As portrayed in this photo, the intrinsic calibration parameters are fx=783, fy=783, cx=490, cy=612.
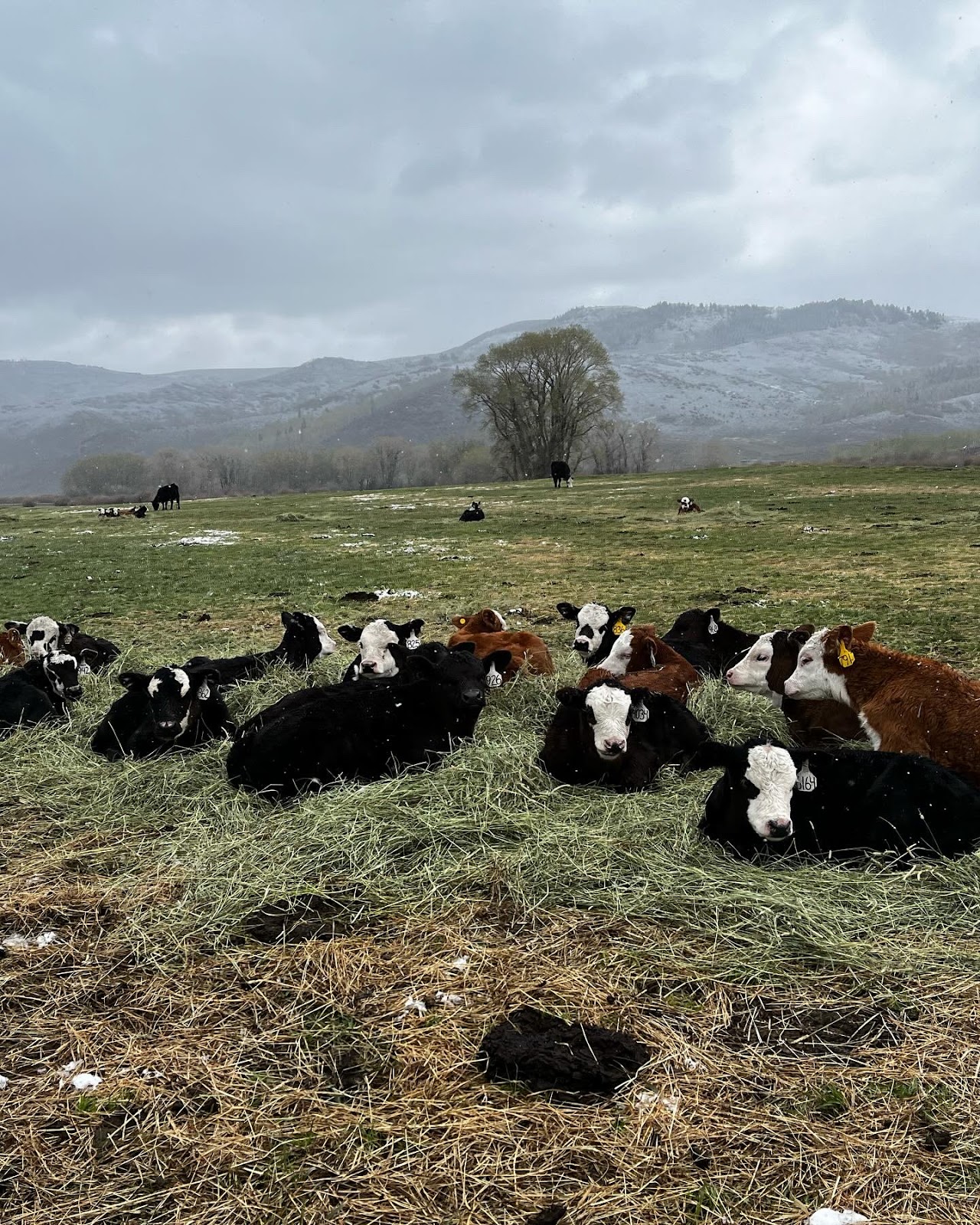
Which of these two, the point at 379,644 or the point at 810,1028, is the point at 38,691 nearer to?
the point at 379,644

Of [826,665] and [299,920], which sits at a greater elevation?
[826,665]

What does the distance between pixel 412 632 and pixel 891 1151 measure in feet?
21.0

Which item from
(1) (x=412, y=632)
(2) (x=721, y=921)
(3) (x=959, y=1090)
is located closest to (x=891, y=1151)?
(3) (x=959, y=1090)

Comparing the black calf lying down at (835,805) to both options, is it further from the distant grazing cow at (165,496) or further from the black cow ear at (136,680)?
the distant grazing cow at (165,496)

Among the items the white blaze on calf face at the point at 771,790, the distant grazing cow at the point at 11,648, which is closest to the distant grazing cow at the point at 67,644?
the distant grazing cow at the point at 11,648

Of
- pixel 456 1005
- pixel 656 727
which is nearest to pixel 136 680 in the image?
pixel 656 727

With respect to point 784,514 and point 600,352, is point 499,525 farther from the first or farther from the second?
point 600,352

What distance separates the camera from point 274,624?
40.6ft

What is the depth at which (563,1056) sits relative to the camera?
3084mm

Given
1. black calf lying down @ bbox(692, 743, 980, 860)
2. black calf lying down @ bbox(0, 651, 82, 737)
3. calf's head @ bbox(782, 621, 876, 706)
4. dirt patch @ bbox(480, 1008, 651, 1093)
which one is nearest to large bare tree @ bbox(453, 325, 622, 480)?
black calf lying down @ bbox(0, 651, 82, 737)

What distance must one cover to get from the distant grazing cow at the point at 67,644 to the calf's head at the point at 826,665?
770cm

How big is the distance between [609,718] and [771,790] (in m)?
1.36

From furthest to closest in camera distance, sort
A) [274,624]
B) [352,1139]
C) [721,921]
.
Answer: [274,624], [721,921], [352,1139]

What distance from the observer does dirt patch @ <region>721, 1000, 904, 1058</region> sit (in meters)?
3.17
